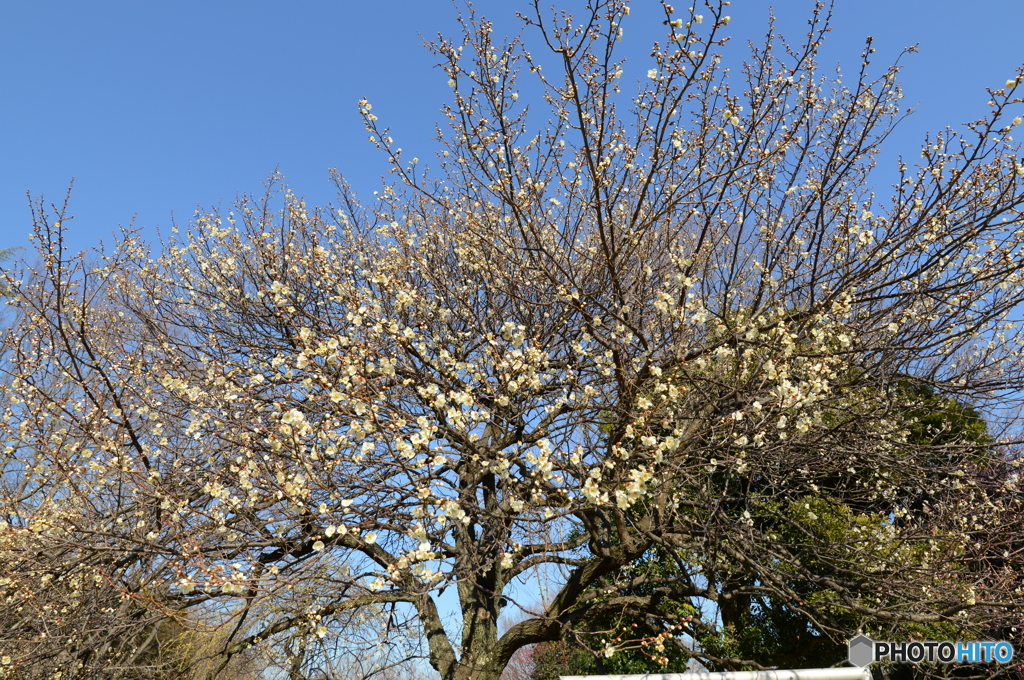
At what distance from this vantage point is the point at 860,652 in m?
5.66

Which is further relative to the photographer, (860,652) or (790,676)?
(860,652)

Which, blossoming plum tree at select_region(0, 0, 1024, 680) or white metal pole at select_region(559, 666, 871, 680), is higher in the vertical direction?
blossoming plum tree at select_region(0, 0, 1024, 680)

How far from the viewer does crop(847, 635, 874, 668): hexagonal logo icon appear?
18.3 ft

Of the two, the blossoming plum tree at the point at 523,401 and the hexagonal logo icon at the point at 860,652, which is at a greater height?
the blossoming plum tree at the point at 523,401

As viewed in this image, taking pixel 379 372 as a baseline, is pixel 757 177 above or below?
above

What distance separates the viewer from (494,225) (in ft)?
19.3

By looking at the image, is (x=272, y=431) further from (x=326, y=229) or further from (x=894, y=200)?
(x=894, y=200)

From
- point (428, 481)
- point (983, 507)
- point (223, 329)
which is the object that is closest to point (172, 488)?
point (223, 329)

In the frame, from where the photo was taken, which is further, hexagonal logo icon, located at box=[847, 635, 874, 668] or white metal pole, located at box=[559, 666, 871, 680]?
hexagonal logo icon, located at box=[847, 635, 874, 668]

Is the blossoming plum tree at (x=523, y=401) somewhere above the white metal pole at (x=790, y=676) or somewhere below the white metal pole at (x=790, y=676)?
above

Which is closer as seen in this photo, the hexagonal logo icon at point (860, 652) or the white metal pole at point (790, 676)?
the white metal pole at point (790, 676)

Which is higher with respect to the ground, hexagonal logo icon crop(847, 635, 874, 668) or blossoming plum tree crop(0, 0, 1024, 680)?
blossoming plum tree crop(0, 0, 1024, 680)

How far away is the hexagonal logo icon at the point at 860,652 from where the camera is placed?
18.3 ft

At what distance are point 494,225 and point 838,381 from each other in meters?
3.12
